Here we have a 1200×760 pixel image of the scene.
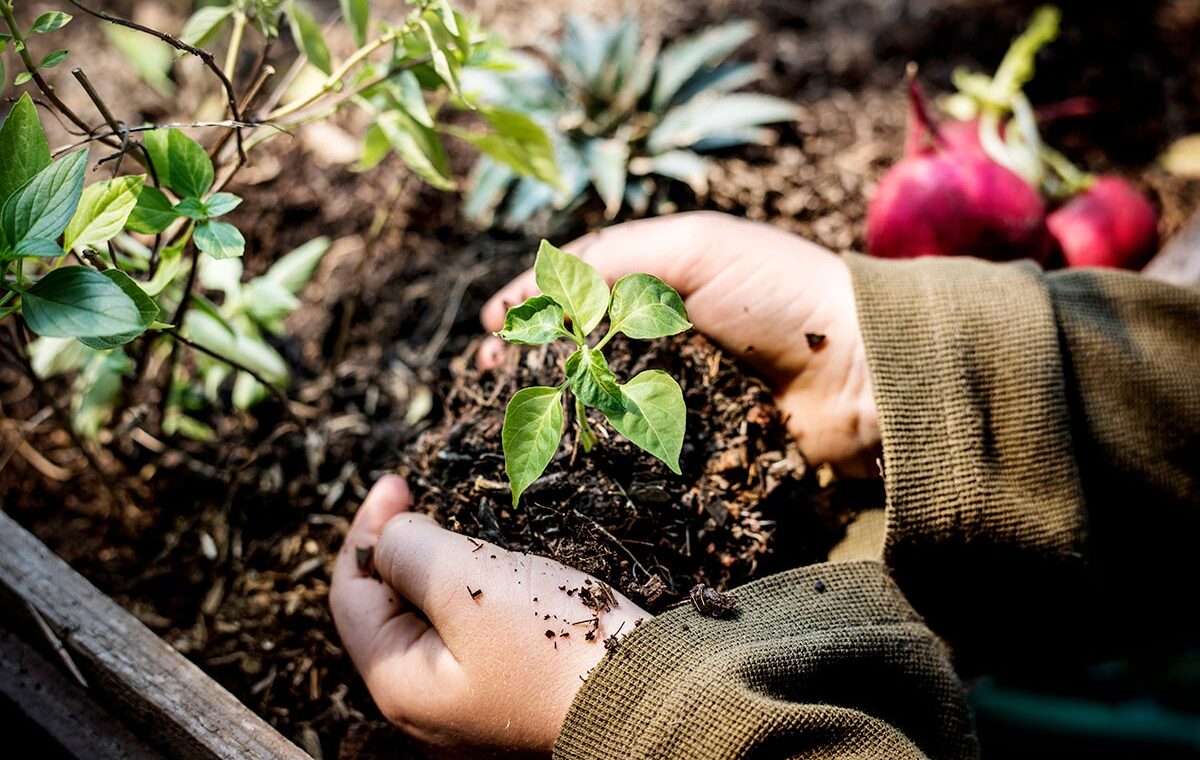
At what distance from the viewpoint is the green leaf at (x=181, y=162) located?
102 centimetres

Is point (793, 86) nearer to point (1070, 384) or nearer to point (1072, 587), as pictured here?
point (1070, 384)

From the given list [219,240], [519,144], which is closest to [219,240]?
[219,240]

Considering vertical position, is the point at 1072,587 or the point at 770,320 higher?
the point at 770,320

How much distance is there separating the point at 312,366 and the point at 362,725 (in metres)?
0.76

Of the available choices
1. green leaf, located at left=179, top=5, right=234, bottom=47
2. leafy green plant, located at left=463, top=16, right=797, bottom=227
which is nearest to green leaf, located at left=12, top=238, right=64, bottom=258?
green leaf, located at left=179, top=5, right=234, bottom=47

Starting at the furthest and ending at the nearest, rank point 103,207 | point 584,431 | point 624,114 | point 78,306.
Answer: point 624,114
point 584,431
point 103,207
point 78,306

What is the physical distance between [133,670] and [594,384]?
30.7 inches

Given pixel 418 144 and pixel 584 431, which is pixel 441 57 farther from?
pixel 584 431

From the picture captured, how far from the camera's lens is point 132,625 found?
1.23 m

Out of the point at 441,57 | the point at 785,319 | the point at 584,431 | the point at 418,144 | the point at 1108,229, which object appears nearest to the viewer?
the point at 441,57

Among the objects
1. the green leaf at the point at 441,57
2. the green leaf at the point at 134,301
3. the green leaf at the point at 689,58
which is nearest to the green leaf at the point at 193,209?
the green leaf at the point at 134,301

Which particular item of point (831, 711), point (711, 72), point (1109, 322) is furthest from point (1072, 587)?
point (711, 72)

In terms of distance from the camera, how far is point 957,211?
68.3 inches

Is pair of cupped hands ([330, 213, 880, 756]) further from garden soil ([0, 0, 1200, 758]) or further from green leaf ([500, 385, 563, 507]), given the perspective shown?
green leaf ([500, 385, 563, 507])
